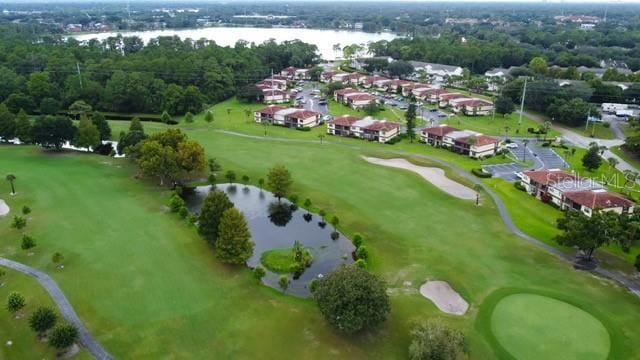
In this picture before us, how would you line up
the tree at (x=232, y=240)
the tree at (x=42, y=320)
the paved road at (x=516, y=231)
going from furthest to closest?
the tree at (x=232, y=240)
the paved road at (x=516, y=231)
the tree at (x=42, y=320)

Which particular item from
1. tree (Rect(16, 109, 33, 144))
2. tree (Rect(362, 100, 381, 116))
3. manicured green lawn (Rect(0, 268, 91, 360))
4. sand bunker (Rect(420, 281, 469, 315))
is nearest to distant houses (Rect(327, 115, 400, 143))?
tree (Rect(362, 100, 381, 116))

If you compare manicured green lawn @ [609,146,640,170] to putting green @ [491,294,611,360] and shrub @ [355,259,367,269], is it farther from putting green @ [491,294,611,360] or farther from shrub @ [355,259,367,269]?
shrub @ [355,259,367,269]

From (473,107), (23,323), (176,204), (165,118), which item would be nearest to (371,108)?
(473,107)

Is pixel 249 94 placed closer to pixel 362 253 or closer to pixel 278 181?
pixel 278 181

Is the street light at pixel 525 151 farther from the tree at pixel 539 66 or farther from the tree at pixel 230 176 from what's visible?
the tree at pixel 539 66

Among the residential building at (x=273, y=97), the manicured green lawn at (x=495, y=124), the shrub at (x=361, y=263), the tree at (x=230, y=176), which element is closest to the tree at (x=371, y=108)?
the manicured green lawn at (x=495, y=124)

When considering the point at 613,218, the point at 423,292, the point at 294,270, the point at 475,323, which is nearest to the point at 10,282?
the point at 294,270

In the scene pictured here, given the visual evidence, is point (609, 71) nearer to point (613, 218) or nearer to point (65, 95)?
point (613, 218)
